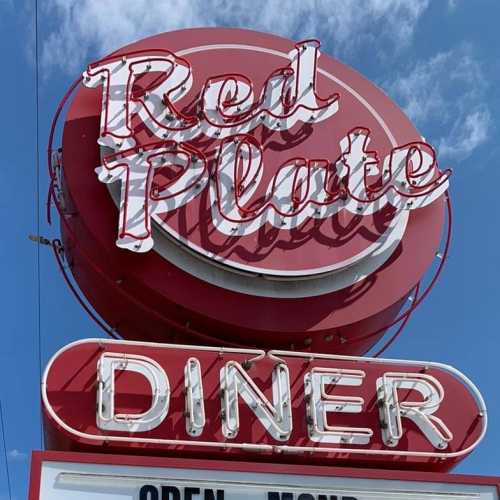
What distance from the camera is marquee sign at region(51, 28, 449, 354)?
10.4 metres

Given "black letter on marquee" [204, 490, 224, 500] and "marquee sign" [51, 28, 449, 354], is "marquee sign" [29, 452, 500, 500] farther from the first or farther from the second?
"marquee sign" [51, 28, 449, 354]

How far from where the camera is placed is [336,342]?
10938 mm

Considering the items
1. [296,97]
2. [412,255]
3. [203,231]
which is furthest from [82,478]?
[296,97]

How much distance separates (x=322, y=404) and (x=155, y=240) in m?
2.82

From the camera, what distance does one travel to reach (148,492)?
8.52m

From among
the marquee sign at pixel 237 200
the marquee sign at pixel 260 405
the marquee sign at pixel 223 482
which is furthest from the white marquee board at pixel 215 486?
the marquee sign at pixel 237 200

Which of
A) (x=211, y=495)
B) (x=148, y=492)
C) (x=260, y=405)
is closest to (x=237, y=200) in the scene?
(x=260, y=405)

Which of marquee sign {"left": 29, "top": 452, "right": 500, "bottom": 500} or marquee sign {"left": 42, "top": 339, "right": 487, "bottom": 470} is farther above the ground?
marquee sign {"left": 42, "top": 339, "right": 487, "bottom": 470}

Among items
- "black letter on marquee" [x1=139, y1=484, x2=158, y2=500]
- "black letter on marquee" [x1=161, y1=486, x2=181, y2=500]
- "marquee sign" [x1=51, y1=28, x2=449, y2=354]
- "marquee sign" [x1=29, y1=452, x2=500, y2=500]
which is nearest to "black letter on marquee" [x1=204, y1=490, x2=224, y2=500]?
"marquee sign" [x1=29, y1=452, x2=500, y2=500]

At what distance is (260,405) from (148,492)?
5.33 feet

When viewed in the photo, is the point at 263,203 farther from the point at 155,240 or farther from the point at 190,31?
the point at 190,31

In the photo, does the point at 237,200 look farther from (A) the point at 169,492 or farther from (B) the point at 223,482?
(A) the point at 169,492

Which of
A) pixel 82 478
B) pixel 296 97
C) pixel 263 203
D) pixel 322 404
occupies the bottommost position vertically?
pixel 82 478

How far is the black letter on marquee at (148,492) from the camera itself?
27.9 feet
